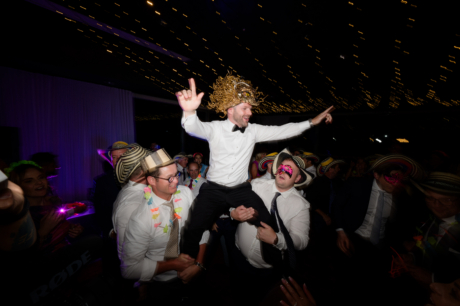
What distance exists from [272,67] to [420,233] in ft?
12.1

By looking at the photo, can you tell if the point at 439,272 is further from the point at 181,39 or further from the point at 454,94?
the point at 454,94

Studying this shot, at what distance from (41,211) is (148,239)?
1.52 metres

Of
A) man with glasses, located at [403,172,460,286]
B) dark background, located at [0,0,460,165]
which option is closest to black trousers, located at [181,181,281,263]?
man with glasses, located at [403,172,460,286]

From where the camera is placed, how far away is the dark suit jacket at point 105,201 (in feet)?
8.24

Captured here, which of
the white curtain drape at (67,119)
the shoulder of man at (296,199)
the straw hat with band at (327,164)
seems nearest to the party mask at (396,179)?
the shoulder of man at (296,199)

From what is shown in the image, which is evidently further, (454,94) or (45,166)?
(454,94)

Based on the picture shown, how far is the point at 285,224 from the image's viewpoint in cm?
185

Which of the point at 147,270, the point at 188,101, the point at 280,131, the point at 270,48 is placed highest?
the point at 270,48

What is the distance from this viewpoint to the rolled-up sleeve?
1.41 metres

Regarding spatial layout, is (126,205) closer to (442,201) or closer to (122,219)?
(122,219)

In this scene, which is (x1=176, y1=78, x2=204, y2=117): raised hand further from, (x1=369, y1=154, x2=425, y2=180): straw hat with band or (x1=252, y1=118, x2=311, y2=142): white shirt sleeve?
(x1=369, y1=154, x2=425, y2=180): straw hat with band

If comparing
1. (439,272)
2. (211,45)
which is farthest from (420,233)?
(211,45)

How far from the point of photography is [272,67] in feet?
13.6

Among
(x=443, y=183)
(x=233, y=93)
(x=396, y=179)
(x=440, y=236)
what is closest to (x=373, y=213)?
(x=396, y=179)
